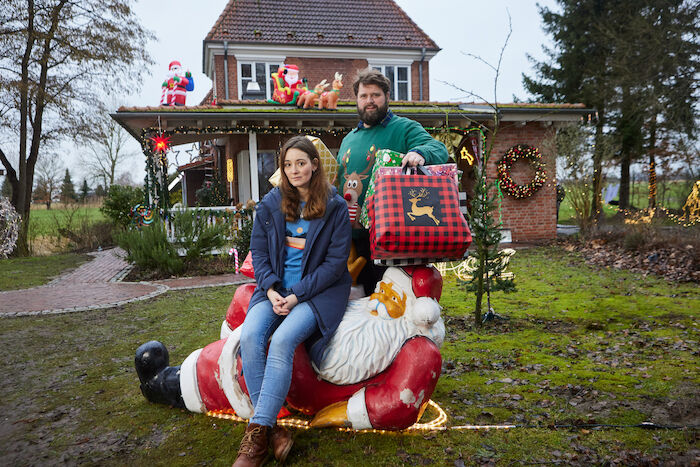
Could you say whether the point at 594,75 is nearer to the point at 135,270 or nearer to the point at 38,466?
the point at 135,270

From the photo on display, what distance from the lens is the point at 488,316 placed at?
5.32 m

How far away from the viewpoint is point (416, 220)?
2389 mm

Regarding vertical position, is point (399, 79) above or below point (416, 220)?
above

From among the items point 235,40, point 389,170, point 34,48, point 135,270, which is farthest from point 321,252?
point 34,48

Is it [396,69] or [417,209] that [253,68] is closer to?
[396,69]

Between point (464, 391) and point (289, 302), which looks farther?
point (464, 391)

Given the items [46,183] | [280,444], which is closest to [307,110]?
[280,444]

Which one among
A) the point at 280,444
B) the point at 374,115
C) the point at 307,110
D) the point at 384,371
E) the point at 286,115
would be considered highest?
the point at 307,110

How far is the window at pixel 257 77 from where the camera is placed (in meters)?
15.5

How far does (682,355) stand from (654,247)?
18.8 feet

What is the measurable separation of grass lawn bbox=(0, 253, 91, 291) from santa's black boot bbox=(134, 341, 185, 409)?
7.03m

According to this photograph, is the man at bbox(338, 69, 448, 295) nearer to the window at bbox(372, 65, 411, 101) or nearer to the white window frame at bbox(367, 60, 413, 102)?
the white window frame at bbox(367, 60, 413, 102)

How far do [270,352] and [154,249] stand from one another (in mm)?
7407

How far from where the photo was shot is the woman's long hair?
257cm
